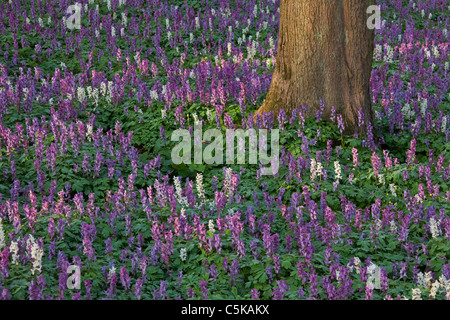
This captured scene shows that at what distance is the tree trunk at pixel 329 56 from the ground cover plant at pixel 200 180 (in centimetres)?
35

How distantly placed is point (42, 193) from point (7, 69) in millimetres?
5227

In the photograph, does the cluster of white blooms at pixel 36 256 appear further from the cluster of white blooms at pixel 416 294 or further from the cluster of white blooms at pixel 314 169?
the cluster of white blooms at pixel 314 169

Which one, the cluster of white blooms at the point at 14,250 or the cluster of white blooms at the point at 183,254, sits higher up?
the cluster of white blooms at the point at 14,250

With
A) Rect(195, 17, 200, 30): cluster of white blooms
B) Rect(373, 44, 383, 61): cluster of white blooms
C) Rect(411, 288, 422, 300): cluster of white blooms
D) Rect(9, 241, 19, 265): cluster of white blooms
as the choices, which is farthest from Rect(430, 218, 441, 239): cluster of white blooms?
Rect(195, 17, 200, 30): cluster of white blooms

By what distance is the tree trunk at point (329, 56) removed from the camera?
9.24m

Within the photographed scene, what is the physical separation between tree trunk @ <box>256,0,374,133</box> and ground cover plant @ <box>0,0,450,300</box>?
0.35 meters

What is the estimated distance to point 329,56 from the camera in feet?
30.4

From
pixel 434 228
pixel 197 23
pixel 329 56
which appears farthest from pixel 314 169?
pixel 197 23

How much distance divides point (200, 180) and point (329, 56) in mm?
3305

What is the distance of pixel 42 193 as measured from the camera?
7945 millimetres

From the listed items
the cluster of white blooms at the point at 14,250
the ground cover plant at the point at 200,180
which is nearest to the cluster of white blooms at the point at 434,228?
the ground cover plant at the point at 200,180

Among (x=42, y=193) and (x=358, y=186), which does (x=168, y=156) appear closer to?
(x=42, y=193)
